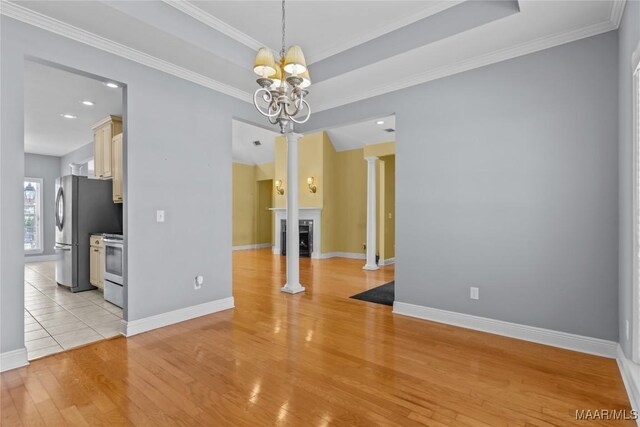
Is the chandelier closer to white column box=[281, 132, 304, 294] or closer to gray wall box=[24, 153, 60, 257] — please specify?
white column box=[281, 132, 304, 294]

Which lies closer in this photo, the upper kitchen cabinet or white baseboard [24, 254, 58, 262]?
the upper kitchen cabinet

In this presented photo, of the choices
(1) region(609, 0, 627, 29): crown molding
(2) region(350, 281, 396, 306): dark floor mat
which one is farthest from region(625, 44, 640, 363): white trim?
(2) region(350, 281, 396, 306): dark floor mat

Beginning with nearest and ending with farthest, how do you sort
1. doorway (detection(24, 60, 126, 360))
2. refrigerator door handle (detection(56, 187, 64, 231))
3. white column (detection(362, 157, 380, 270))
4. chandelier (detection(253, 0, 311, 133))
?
chandelier (detection(253, 0, 311, 133)), doorway (detection(24, 60, 126, 360)), refrigerator door handle (detection(56, 187, 64, 231)), white column (detection(362, 157, 380, 270))

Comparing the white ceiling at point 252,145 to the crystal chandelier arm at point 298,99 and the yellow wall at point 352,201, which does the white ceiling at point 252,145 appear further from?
the crystal chandelier arm at point 298,99

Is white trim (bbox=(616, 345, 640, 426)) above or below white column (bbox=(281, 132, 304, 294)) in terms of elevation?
below

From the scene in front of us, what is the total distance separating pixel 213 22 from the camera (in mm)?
3121

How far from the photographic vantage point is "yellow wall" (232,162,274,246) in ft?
36.0

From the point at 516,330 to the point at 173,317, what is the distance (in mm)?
3525

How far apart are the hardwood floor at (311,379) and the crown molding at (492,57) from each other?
273 centimetres

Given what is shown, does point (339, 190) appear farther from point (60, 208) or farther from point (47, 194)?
point (47, 194)

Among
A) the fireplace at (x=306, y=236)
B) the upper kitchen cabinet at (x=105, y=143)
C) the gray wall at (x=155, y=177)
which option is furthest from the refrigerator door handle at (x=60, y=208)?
the fireplace at (x=306, y=236)

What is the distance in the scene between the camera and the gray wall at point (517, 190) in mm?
2682

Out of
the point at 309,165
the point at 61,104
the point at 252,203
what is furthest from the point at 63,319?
the point at 252,203

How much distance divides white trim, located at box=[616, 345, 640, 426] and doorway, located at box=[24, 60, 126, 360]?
Result: 417 centimetres
